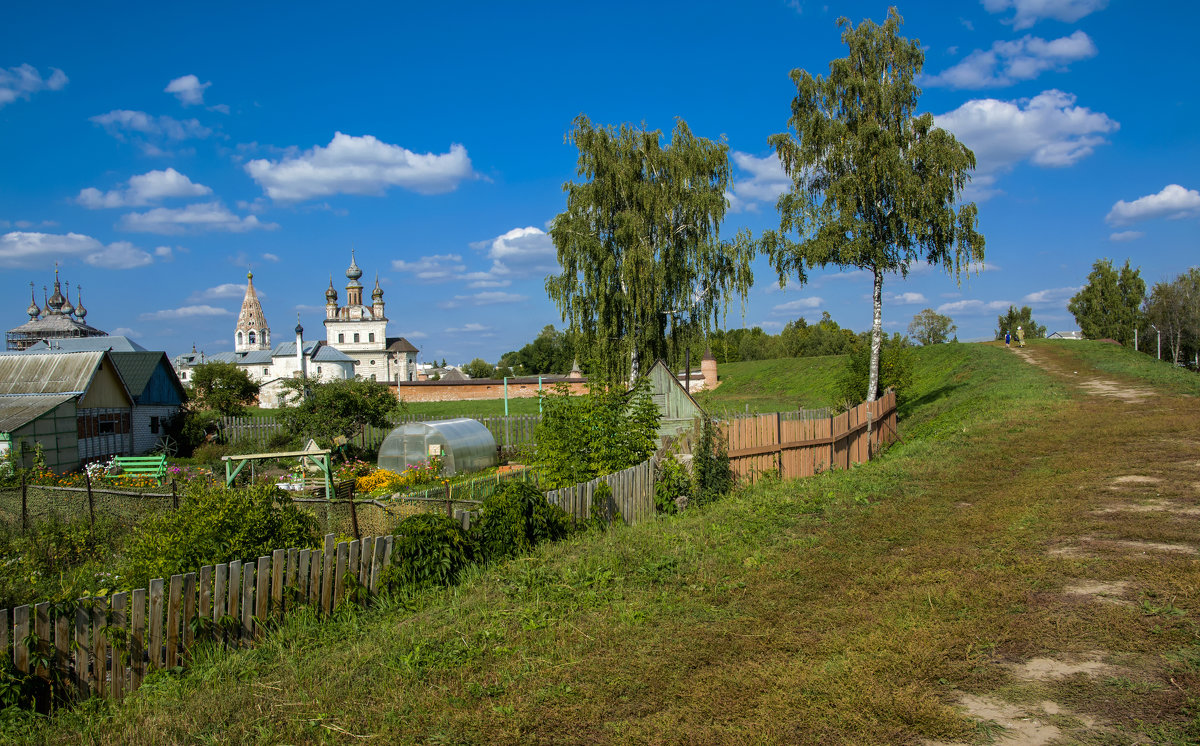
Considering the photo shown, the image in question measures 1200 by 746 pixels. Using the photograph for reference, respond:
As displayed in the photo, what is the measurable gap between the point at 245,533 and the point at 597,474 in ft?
17.5

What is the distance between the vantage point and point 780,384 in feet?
164

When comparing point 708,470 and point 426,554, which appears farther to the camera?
point 708,470

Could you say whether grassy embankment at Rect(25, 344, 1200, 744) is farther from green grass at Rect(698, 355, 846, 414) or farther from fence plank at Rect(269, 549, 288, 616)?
green grass at Rect(698, 355, 846, 414)

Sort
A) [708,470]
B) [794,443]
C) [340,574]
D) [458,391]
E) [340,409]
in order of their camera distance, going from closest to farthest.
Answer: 1. [340,574]
2. [708,470]
3. [794,443]
4. [340,409]
5. [458,391]

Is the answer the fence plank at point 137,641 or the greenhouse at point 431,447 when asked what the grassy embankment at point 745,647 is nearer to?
the fence plank at point 137,641

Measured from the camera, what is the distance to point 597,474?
427 inches

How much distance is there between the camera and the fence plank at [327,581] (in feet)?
20.0

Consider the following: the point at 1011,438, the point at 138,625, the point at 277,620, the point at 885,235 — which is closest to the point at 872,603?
the point at 277,620

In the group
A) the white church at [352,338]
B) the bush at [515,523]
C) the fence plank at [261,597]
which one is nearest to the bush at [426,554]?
the bush at [515,523]

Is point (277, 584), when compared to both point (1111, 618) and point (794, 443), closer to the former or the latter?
point (1111, 618)

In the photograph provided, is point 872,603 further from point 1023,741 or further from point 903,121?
point 903,121

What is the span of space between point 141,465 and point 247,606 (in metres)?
22.1

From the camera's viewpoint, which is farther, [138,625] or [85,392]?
[85,392]

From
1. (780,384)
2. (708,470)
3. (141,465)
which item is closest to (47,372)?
(141,465)
